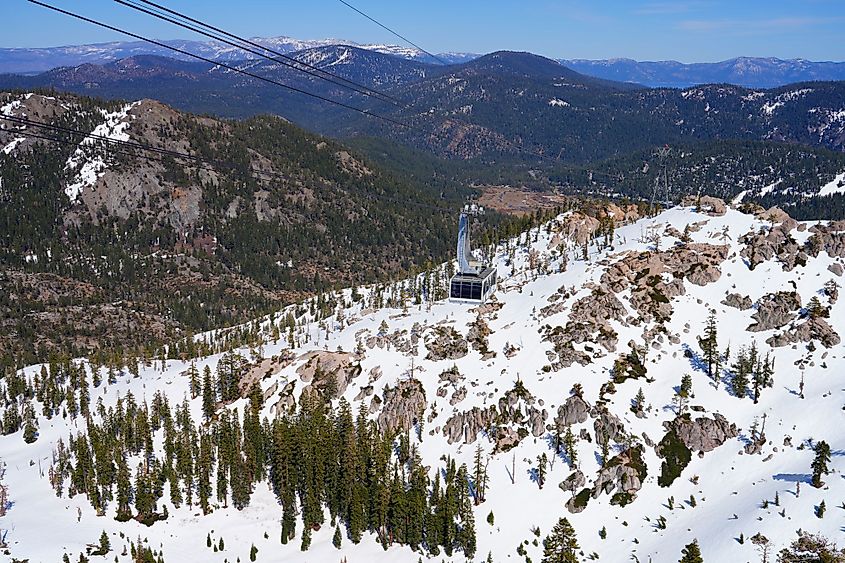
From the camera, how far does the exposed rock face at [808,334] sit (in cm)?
9631

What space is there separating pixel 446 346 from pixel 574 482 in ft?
110

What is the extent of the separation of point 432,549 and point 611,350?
43.3 meters

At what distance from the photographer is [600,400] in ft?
304

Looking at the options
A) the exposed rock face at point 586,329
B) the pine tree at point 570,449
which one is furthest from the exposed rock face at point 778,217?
the pine tree at point 570,449

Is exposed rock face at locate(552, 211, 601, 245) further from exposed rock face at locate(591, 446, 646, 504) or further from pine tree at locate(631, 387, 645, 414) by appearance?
exposed rock face at locate(591, 446, 646, 504)

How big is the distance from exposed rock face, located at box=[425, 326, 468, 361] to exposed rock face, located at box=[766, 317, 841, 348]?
163ft

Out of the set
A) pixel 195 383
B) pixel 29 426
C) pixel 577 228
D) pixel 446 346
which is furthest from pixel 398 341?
pixel 29 426

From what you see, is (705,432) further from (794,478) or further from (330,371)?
(330,371)

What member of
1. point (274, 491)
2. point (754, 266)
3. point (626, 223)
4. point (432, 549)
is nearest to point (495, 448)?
point (432, 549)

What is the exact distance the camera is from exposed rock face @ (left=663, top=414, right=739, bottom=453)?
8612 cm

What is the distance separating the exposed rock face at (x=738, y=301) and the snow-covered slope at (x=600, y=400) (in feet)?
0.90

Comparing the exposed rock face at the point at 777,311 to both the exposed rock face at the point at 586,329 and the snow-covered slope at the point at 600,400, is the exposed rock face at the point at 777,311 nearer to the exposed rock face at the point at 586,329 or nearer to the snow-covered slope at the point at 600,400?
the snow-covered slope at the point at 600,400

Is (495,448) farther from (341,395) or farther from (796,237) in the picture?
(796,237)

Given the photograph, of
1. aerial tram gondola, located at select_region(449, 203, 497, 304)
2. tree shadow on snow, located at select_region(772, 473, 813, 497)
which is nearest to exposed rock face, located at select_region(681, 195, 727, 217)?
aerial tram gondola, located at select_region(449, 203, 497, 304)
